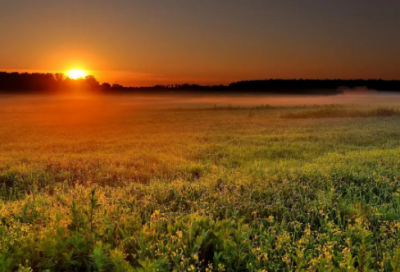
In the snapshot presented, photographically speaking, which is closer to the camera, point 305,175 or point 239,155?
point 305,175

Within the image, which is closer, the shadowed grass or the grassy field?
the grassy field

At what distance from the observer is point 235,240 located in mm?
4586

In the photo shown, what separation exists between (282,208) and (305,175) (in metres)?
2.20

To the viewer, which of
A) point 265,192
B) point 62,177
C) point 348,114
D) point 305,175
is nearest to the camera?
point 265,192

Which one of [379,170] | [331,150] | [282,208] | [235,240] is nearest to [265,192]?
[282,208]

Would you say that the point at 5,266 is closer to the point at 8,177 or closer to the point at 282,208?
the point at 282,208

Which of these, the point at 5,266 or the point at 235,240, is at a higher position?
the point at 5,266

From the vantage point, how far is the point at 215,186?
7.02m

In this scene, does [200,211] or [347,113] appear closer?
[200,211]

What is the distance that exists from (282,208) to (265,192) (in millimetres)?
769

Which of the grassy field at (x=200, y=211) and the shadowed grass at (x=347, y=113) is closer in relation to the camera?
the grassy field at (x=200, y=211)

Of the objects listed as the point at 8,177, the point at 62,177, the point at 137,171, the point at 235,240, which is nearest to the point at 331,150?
the point at 137,171

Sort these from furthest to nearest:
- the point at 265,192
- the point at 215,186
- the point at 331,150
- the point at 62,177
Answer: the point at 331,150 < the point at 62,177 < the point at 215,186 < the point at 265,192

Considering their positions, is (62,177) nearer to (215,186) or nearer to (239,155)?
(215,186)
